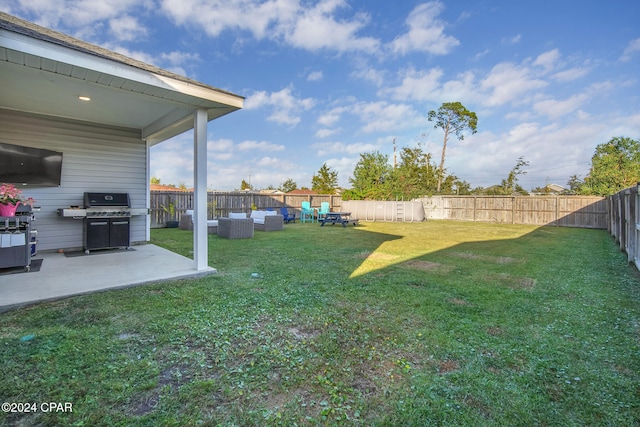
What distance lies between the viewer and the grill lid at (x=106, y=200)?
575 centimetres

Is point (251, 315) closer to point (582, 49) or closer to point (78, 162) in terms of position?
point (78, 162)

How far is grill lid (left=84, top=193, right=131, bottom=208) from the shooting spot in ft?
18.9

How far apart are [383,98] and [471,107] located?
1059 centimetres

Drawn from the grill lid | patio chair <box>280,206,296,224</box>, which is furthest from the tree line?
the grill lid

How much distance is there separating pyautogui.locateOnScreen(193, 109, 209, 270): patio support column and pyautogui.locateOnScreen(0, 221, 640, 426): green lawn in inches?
21.2

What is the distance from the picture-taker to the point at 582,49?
9.34 metres

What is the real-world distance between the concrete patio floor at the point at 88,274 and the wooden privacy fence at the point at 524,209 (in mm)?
15560

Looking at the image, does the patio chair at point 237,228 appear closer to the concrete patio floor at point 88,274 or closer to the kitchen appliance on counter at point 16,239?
the concrete patio floor at point 88,274

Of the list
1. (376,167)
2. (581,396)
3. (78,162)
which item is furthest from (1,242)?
(376,167)

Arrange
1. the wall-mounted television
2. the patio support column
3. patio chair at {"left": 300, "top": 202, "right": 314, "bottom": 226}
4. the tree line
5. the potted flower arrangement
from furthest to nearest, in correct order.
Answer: the tree line, patio chair at {"left": 300, "top": 202, "right": 314, "bottom": 226}, the wall-mounted television, the patio support column, the potted flower arrangement

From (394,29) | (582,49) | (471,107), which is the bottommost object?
(582,49)

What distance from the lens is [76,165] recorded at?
5828 mm

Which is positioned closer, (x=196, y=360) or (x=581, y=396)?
(x=581, y=396)

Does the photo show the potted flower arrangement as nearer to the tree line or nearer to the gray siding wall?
the gray siding wall
